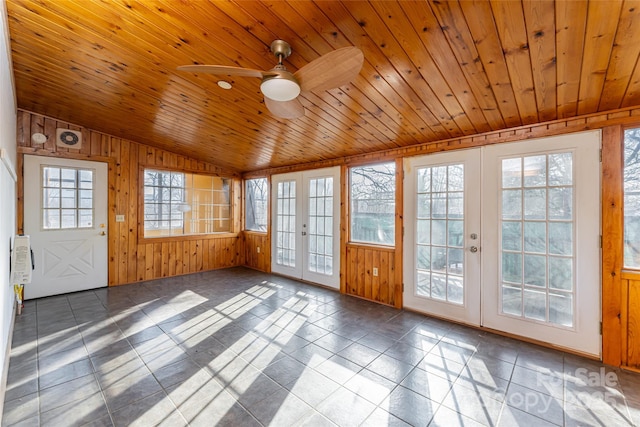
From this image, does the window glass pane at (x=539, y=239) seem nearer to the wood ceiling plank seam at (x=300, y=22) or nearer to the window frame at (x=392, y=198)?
the window frame at (x=392, y=198)

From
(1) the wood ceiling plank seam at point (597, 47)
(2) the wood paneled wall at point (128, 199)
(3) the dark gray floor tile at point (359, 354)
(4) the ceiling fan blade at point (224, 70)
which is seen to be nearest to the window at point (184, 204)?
(2) the wood paneled wall at point (128, 199)

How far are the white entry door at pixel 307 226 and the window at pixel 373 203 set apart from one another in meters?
0.31

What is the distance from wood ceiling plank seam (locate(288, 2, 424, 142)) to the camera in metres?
1.63

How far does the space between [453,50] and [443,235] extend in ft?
7.11

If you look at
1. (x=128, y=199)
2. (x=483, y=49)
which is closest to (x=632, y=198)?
→ (x=483, y=49)

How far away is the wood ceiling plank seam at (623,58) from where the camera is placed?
1450mm

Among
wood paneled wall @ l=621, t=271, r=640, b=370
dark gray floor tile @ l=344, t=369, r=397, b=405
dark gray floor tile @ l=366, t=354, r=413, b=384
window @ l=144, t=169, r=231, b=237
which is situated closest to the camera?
dark gray floor tile @ l=344, t=369, r=397, b=405

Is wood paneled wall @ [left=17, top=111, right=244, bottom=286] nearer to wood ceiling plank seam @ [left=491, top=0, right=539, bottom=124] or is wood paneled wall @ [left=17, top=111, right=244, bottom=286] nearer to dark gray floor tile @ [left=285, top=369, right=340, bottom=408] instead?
dark gray floor tile @ [left=285, top=369, right=340, bottom=408]

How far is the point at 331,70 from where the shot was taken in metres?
1.64

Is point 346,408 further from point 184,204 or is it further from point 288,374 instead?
point 184,204

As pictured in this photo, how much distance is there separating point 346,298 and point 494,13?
11.8 ft

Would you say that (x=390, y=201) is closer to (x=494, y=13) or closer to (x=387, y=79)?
(x=387, y=79)

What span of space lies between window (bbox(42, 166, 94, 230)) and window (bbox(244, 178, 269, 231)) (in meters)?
2.80

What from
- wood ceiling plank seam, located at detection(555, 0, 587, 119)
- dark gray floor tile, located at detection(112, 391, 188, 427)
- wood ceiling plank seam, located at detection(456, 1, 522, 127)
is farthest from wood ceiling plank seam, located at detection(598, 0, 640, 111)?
dark gray floor tile, located at detection(112, 391, 188, 427)
